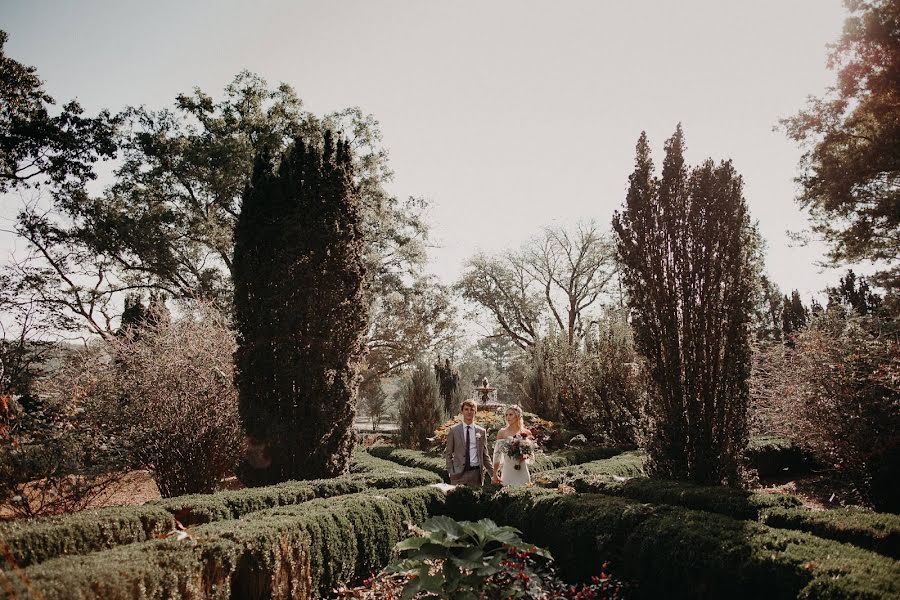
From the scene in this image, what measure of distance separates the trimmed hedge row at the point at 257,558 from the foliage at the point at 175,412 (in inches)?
140

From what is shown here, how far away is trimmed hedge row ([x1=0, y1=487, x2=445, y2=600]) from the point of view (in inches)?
99.7

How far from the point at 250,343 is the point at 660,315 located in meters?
6.24

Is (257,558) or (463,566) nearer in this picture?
(463,566)

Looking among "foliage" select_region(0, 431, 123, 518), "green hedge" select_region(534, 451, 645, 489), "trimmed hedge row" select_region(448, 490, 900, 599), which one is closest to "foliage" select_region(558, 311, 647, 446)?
"green hedge" select_region(534, 451, 645, 489)

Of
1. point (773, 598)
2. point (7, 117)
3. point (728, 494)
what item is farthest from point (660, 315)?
point (7, 117)

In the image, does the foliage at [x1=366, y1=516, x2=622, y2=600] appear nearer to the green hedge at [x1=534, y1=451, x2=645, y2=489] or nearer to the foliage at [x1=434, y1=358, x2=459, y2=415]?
the green hedge at [x1=534, y1=451, x2=645, y2=489]

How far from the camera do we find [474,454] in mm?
6387

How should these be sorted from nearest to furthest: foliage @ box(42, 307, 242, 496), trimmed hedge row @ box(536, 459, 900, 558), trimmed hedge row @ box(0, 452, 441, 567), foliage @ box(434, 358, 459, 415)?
trimmed hedge row @ box(0, 452, 441, 567) < trimmed hedge row @ box(536, 459, 900, 558) < foliage @ box(42, 307, 242, 496) < foliage @ box(434, 358, 459, 415)

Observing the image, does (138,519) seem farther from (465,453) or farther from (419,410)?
(419,410)

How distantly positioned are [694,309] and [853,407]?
10.7 feet

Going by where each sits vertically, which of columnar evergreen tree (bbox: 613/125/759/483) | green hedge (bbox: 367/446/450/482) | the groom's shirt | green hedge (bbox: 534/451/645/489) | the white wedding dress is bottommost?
green hedge (bbox: 367/446/450/482)

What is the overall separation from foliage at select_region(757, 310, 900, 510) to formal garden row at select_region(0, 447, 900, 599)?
3200 millimetres

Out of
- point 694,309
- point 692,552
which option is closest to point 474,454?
point 692,552


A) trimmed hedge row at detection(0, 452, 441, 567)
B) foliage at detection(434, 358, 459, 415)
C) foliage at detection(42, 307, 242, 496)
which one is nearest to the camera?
trimmed hedge row at detection(0, 452, 441, 567)
